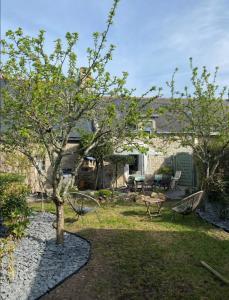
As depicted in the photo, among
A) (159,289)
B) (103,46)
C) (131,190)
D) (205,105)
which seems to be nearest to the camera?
(159,289)

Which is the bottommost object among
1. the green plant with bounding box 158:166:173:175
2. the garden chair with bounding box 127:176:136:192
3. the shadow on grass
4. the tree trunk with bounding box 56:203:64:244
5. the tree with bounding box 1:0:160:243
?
the shadow on grass

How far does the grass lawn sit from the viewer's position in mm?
6137

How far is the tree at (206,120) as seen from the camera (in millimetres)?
12367

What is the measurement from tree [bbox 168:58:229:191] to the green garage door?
336 inches

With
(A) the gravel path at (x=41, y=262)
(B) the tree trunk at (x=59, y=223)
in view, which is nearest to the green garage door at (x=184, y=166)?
(A) the gravel path at (x=41, y=262)

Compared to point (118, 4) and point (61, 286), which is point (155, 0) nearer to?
point (118, 4)

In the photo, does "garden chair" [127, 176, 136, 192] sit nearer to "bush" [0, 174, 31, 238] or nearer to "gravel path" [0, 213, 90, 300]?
"gravel path" [0, 213, 90, 300]

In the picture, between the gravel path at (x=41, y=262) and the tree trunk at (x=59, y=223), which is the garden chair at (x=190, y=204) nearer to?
the gravel path at (x=41, y=262)

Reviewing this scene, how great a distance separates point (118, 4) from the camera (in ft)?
23.8

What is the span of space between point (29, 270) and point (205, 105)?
9050mm

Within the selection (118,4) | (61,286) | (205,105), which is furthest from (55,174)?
(205,105)

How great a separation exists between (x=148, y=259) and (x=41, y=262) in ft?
8.78

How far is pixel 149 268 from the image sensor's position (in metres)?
7.24

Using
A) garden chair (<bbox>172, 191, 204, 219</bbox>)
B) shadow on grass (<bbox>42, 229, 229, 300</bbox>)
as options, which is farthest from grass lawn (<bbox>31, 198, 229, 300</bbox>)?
garden chair (<bbox>172, 191, 204, 219</bbox>)
